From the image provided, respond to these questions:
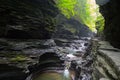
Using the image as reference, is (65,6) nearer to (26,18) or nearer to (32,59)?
(26,18)

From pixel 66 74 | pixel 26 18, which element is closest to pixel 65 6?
pixel 26 18

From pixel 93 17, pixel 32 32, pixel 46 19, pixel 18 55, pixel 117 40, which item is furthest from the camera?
pixel 93 17

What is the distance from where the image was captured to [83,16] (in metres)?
45.0

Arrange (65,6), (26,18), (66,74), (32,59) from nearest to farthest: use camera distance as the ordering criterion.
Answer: (32,59), (66,74), (26,18), (65,6)

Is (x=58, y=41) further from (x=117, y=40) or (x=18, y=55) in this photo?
(x=117, y=40)

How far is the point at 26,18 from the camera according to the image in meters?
14.6

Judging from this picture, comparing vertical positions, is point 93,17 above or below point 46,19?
above

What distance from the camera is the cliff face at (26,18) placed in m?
12.9

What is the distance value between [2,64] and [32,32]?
703cm

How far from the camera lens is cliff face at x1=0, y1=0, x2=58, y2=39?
1288cm

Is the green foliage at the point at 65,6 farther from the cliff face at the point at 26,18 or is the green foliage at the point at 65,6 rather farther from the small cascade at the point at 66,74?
the small cascade at the point at 66,74

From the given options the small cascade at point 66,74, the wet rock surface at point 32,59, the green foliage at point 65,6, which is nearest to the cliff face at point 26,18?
the wet rock surface at point 32,59

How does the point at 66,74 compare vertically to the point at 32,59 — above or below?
below

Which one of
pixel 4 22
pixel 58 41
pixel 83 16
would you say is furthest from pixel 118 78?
pixel 83 16
